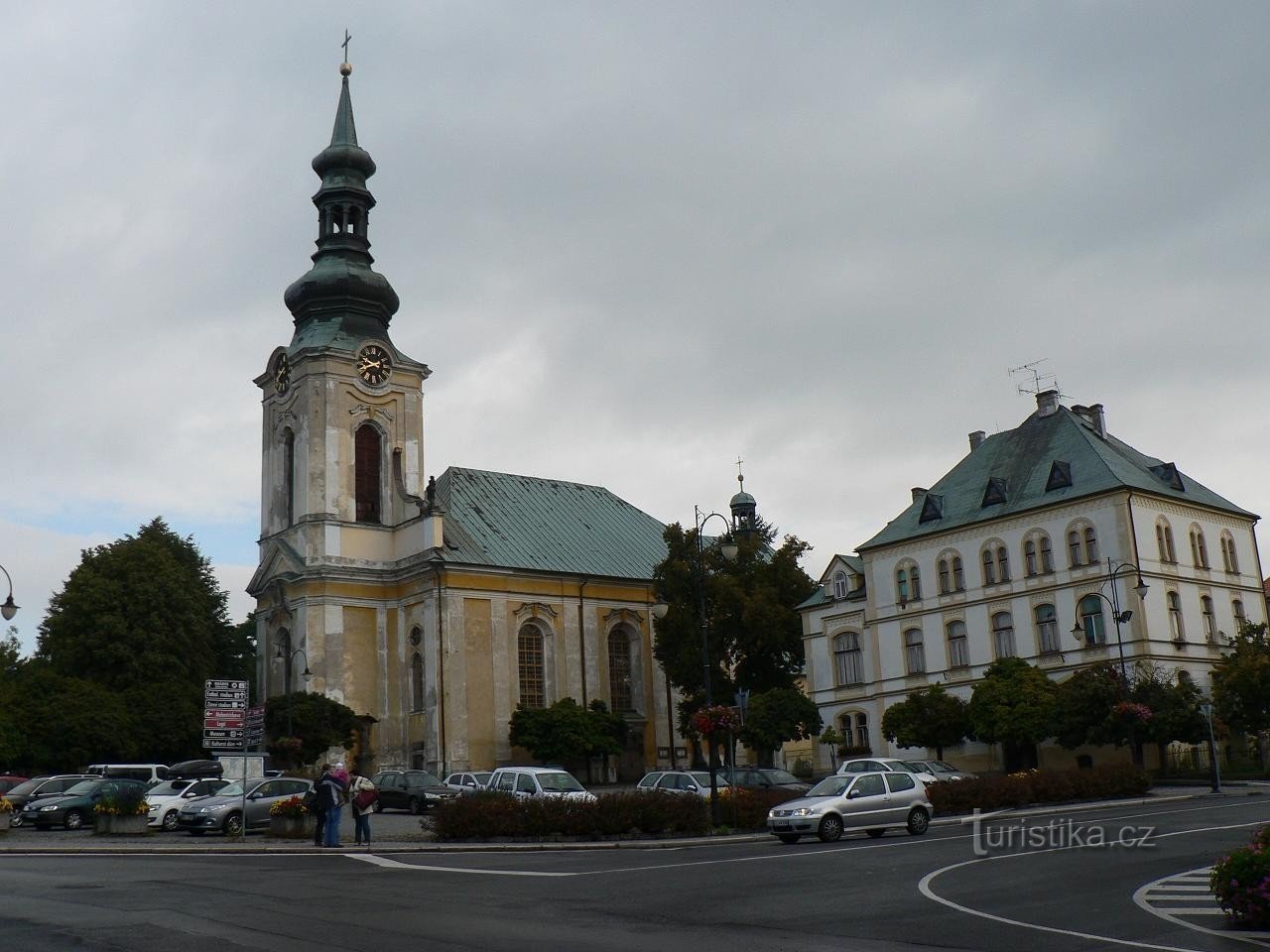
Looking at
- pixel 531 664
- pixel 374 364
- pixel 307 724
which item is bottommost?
pixel 307 724

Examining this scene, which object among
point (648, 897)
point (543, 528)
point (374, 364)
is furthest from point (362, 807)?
point (543, 528)

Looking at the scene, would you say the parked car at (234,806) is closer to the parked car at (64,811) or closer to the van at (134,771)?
the parked car at (64,811)

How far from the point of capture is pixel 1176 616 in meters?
50.4

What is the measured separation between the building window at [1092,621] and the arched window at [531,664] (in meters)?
26.4

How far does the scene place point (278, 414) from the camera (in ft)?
216

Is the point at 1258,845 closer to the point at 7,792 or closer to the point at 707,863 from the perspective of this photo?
the point at 707,863

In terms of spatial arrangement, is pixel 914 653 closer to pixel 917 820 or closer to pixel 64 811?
pixel 917 820

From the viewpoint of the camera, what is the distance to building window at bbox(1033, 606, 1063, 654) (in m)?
51.0

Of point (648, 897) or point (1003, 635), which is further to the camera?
point (1003, 635)

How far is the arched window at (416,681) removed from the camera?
201ft

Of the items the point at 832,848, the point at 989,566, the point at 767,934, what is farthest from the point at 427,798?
the point at 767,934

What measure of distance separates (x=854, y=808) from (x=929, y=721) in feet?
Answer: 81.6

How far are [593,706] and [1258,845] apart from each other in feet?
167

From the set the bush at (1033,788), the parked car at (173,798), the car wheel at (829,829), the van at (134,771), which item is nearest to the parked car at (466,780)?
the parked car at (173,798)
